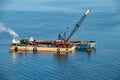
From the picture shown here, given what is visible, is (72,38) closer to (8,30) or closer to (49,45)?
(49,45)

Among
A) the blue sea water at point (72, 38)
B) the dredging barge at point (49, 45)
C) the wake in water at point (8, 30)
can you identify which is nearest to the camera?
the blue sea water at point (72, 38)

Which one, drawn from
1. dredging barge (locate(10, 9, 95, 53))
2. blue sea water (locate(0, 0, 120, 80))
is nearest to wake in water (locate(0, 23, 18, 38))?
blue sea water (locate(0, 0, 120, 80))

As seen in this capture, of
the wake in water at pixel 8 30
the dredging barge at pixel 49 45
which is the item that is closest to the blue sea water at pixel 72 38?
the wake in water at pixel 8 30

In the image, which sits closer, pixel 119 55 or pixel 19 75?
pixel 19 75

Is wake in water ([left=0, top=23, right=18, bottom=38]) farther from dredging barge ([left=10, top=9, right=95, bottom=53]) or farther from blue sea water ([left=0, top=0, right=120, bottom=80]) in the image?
dredging barge ([left=10, top=9, right=95, bottom=53])

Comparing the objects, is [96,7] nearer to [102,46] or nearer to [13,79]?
[102,46]

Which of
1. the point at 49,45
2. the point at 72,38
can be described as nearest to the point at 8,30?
the point at 72,38

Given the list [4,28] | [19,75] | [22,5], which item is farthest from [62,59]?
[22,5]

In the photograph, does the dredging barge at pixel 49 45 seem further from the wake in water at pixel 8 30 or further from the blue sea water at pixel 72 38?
the wake in water at pixel 8 30
